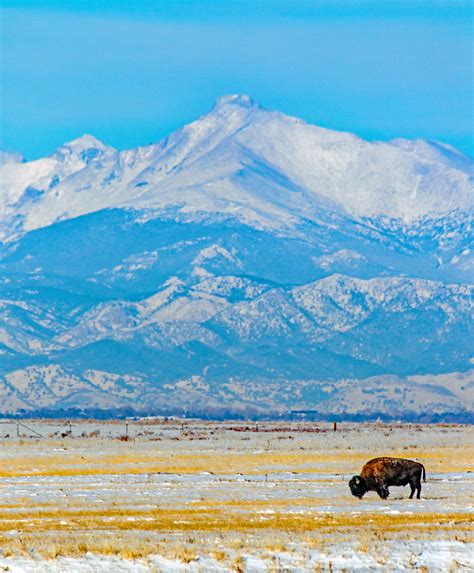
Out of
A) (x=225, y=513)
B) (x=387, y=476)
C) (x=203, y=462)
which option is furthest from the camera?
(x=203, y=462)

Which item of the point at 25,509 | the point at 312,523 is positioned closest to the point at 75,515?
the point at 25,509

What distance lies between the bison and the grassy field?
44cm

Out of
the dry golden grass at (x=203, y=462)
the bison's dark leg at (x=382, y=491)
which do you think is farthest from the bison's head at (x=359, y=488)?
the dry golden grass at (x=203, y=462)

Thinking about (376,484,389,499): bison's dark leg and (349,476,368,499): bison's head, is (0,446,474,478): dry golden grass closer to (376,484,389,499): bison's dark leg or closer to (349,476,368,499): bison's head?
(349,476,368,499): bison's head

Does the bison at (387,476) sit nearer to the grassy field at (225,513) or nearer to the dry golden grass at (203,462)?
the grassy field at (225,513)

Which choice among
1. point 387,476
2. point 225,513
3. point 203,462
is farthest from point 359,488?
point 203,462

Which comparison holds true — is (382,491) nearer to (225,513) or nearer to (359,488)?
(359,488)

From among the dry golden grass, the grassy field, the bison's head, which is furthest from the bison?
the dry golden grass

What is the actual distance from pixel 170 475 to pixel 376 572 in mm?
29998

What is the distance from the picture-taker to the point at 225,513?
1563 inches

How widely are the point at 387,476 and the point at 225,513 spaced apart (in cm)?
670

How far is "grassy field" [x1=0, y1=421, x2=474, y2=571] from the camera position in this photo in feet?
98.0

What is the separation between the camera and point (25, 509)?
4150 centimetres

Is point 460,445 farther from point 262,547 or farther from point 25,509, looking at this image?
point 262,547
